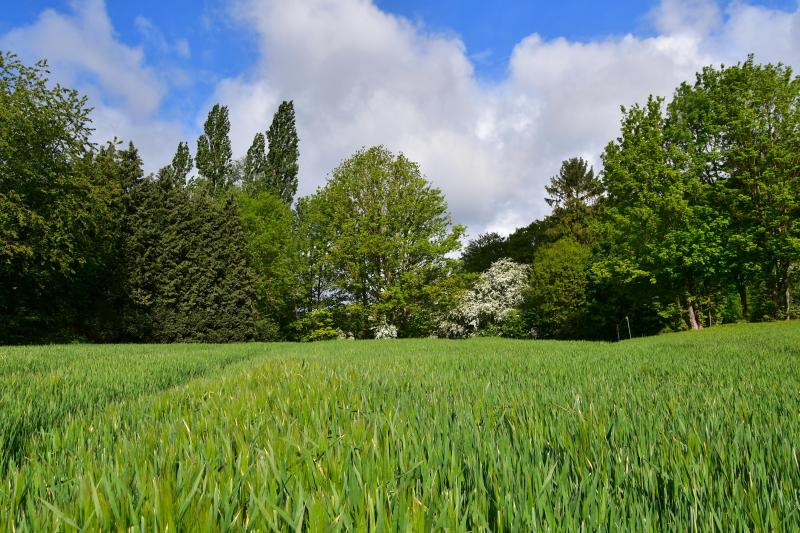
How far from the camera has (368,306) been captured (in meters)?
31.6

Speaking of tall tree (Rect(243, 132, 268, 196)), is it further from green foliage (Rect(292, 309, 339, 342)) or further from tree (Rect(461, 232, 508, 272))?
tree (Rect(461, 232, 508, 272))

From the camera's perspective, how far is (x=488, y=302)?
37.0 meters

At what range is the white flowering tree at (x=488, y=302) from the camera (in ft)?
120

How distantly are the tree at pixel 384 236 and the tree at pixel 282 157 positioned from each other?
943 centimetres

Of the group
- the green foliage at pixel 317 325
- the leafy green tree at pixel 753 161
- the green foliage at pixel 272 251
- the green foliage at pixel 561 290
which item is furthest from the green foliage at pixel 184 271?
the leafy green tree at pixel 753 161

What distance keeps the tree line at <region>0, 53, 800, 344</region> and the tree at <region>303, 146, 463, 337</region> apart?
13 centimetres

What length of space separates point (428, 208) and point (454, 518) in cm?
3145

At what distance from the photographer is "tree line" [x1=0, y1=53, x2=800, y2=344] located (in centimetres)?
2153

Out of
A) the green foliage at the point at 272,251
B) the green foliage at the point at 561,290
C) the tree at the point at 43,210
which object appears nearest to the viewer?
the tree at the point at 43,210

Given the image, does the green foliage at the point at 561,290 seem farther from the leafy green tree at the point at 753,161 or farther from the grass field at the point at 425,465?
the grass field at the point at 425,465

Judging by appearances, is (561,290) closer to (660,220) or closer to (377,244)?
(660,220)

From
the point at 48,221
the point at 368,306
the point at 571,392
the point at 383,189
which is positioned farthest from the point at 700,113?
the point at 48,221

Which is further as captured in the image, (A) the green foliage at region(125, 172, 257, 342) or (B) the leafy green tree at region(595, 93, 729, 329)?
(A) the green foliage at region(125, 172, 257, 342)

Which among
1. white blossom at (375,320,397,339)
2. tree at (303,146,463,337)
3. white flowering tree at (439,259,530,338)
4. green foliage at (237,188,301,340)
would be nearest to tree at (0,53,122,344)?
green foliage at (237,188,301,340)
